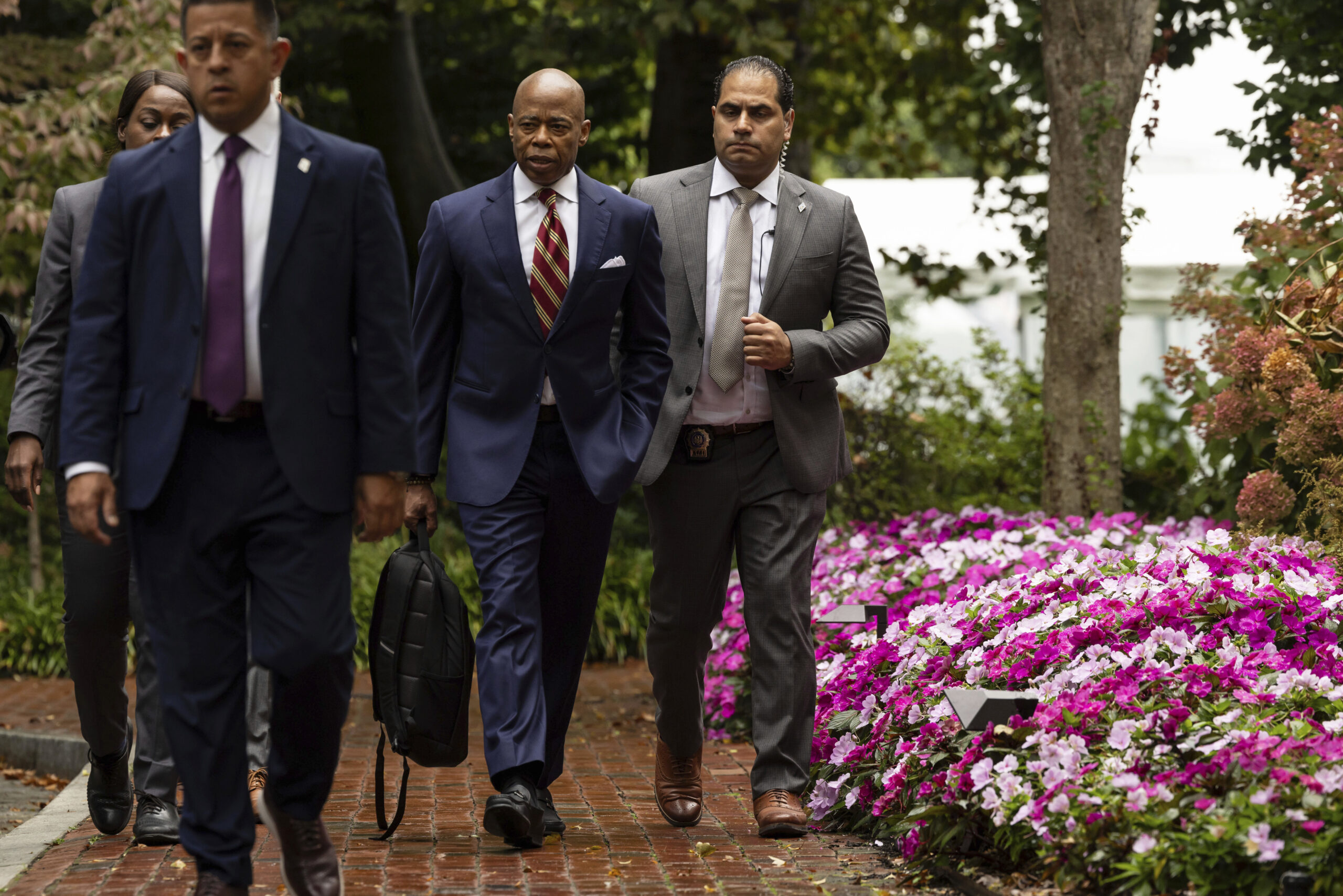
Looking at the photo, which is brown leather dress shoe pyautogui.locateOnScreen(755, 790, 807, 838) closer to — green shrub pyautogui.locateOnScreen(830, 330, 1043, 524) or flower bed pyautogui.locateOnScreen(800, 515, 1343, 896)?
flower bed pyautogui.locateOnScreen(800, 515, 1343, 896)

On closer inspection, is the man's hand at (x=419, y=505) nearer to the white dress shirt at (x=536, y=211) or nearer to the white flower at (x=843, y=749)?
the white dress shirt at (x=536, y=211)

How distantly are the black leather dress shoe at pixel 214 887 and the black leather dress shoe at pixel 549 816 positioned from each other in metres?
1.29

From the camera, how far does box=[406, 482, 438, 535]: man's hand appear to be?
14.8 feet

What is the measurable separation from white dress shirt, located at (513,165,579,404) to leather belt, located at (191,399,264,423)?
4.36ft

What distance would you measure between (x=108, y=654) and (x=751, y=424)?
2.12 metres

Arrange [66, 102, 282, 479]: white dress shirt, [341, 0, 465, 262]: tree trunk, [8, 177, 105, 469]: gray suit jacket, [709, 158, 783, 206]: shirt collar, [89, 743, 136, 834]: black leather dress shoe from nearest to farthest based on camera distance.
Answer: [66, 102, 282, 479]: white dress shirt < [8, 177, 105, 469]: gray suit jacket < [89, 743, 136, 834]: black leather dress shoe < [709, 158, 783, 206]: shirt collar < [341, 0, 465, 262]: tree trunk

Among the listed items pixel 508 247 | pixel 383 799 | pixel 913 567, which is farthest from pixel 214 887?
pixel 913 567

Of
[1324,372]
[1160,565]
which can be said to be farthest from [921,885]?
[1324,372]

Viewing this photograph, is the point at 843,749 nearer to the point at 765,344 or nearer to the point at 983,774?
the point at 983,774

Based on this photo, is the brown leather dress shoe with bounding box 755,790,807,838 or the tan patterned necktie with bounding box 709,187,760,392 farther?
the tan patterned necktie with bounding box 709,187,760,392

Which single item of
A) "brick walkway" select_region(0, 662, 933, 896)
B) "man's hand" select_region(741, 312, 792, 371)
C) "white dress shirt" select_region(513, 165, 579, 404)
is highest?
"white dress shirt" select_region(513, 165, 579, 404)

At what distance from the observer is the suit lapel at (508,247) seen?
4.53m

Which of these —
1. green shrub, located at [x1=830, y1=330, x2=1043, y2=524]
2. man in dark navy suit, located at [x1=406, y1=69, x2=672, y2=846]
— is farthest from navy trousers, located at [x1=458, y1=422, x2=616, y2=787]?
green shrub, located at [x1=830, y1=330, x2=1043, y2=524]

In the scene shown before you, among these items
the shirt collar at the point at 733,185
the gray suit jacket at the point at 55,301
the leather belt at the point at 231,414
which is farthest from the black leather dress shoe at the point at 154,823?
the shirt collar at the point at 733,185
